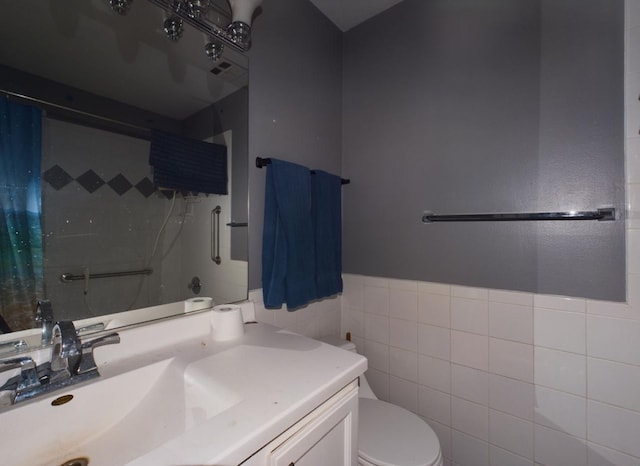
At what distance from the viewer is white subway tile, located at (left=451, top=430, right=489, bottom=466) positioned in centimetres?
121

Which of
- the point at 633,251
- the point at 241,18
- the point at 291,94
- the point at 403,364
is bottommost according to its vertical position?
the point at 403,364

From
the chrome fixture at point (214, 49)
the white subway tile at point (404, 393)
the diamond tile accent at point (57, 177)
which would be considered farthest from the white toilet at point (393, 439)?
the chrome fixture at point (214, 49)

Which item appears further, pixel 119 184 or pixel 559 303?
pixel 559 303

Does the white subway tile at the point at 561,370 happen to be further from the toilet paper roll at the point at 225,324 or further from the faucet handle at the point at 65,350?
the faucet handle at the point at 65,350

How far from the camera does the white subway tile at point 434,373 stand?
4.31 ft

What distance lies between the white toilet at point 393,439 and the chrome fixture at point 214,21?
66.6 inches

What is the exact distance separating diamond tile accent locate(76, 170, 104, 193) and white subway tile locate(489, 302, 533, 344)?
158cm

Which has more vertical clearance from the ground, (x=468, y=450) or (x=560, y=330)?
(x=560, y=330)

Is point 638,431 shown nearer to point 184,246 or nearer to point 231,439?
point 231,439

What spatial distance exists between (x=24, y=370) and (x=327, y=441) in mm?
712

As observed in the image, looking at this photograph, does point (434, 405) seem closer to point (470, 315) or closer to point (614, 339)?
point (470, 315)

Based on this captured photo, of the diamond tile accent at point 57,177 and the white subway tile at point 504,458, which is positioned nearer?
the diamond tile accent at point 57,177

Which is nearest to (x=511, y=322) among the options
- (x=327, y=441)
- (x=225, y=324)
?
(x=327, y=441)

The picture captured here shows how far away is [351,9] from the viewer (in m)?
1.57
